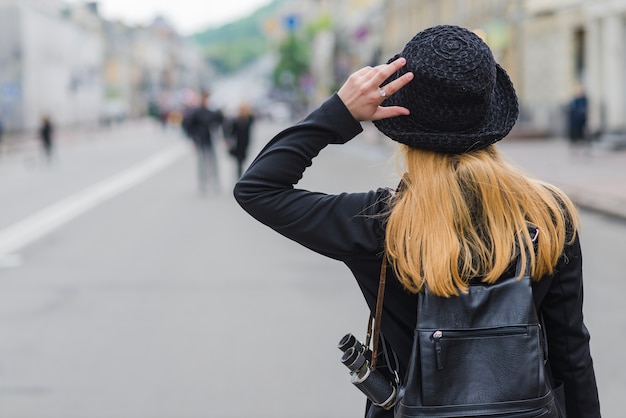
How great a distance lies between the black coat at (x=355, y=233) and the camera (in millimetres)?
2152

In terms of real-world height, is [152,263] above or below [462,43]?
below

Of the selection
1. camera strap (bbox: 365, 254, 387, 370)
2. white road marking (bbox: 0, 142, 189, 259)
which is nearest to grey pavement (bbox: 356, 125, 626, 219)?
white road marking (bbox: 0, 142, 189, 259)

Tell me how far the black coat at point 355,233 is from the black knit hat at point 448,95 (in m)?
0.15

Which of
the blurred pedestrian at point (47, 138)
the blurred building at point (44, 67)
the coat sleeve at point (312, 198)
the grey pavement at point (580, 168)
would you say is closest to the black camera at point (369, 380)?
the coat sleeve at point (312, 198)

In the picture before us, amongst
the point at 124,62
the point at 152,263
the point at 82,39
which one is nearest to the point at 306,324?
the point at 152,263

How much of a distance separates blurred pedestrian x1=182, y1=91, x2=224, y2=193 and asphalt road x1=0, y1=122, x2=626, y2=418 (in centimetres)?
444

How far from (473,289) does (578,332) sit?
371 millimetres

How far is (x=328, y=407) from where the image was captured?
208 inches

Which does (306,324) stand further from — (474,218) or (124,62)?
(124,62)

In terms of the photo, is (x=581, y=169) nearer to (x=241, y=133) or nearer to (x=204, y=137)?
(x=241, y=133)

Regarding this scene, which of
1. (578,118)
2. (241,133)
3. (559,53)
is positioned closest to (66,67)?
(559,53)

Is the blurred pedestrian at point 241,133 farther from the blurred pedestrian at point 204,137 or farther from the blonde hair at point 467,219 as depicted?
the blonde hair at point 467,219

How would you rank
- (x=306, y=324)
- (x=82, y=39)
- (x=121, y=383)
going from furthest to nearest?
(x=82, y=39) → (x=306, y=324) → (x=121, y=383)

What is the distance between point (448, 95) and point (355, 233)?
14.0 inches
